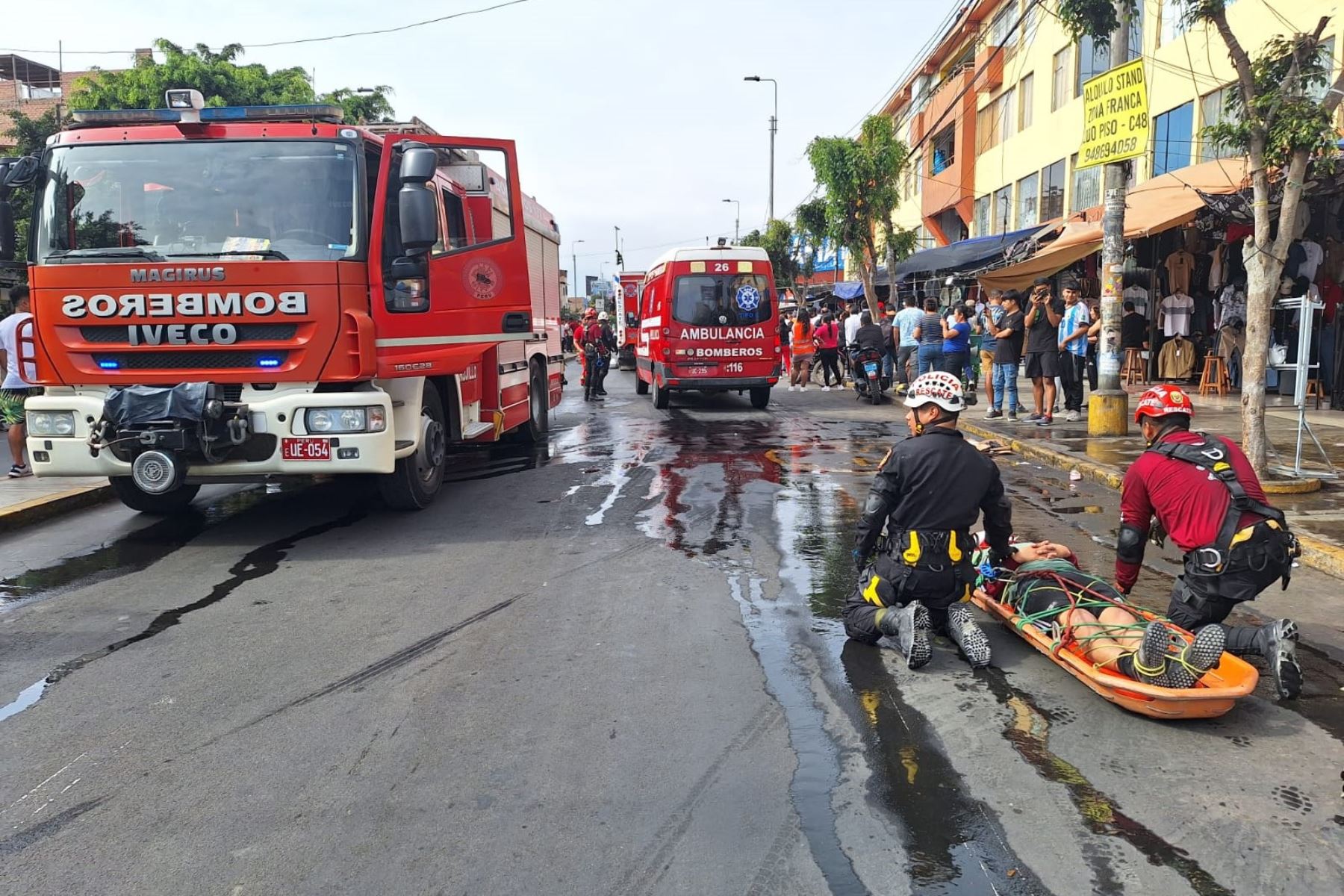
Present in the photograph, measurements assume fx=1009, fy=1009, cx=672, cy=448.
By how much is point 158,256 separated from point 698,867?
5.96 metres

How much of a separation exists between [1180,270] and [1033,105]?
11.8 meters

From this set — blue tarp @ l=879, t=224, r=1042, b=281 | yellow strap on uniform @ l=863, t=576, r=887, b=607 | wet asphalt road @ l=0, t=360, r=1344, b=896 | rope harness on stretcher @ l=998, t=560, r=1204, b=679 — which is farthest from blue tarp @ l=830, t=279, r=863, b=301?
yellow strap on uniform @ l=863, t=576, r=887, b=607

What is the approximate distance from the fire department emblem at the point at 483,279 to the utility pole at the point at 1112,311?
7021 mm

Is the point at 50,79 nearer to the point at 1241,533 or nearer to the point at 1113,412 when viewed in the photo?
the point at 1113,412

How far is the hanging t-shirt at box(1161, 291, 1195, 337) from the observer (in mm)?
16672

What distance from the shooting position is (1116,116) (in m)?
10.4

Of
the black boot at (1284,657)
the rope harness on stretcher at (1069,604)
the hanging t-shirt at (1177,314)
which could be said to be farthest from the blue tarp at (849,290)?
the black boot at (1284,657)

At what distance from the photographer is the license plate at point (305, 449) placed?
7.01m

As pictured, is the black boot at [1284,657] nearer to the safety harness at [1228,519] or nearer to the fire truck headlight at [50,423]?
the safety harness at [1228,519]

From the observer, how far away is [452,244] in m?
8.36

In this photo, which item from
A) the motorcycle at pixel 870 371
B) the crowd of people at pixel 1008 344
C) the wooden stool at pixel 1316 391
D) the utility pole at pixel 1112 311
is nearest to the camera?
the utility pole at pixel 1112 311

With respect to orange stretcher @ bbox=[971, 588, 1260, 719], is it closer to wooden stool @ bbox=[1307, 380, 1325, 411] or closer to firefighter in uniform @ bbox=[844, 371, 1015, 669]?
firefighter in uniform @ bbox=[844, 371, 1015, 669]

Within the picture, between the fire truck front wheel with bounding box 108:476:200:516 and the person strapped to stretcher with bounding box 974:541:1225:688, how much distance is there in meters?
6.36

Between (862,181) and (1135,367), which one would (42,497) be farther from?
(862,181)
